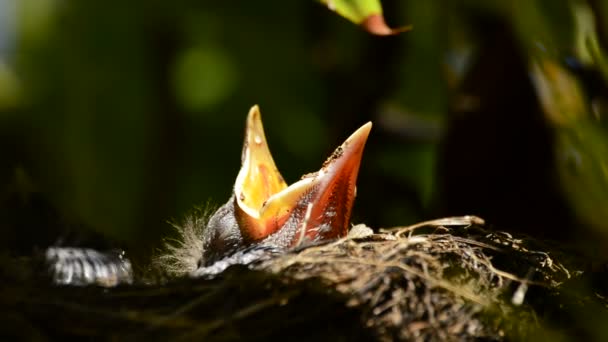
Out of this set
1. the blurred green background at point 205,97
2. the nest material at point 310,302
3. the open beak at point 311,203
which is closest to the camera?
the nest material at point 310,302

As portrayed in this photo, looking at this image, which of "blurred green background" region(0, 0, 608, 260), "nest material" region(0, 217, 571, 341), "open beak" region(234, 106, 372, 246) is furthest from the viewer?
"blurred green background" region(0, 0, 608, 260)

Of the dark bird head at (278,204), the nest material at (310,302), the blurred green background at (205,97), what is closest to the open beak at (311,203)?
the dark bird head at (278,204)

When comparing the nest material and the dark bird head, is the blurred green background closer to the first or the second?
the dark bird head

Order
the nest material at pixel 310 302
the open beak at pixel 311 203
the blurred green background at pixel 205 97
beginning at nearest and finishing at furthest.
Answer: the nest material at pixel 310 302
the open beak at pixel 311 203
the blurred green background at pixel 205 97

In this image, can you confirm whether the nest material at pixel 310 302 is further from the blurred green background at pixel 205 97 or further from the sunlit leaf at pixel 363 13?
the blurred green background at pixel 205 97

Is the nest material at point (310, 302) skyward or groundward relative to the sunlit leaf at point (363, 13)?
groundward

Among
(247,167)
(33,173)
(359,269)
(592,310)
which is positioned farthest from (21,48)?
(592,310)

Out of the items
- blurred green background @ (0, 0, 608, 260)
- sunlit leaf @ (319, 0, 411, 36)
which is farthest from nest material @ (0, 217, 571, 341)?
blurred green background @ (0, 0, 608, 260)
